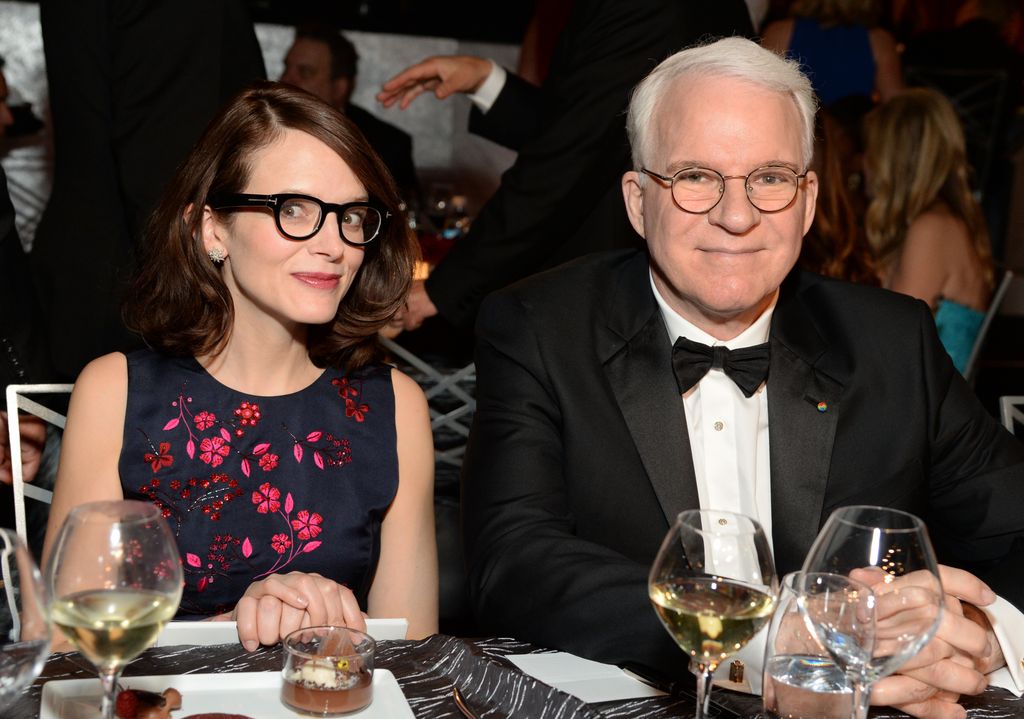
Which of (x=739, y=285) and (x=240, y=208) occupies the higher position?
(x=240, y=208)

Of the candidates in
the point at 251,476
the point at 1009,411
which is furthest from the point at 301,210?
the point at 1009,411

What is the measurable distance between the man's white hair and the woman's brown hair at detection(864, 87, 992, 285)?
2.36m

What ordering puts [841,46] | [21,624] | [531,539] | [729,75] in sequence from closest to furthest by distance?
[21,624], [531,539], [729,75], [841,46]

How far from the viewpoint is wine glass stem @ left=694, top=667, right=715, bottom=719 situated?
→ 3.88 feet

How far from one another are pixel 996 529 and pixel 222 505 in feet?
4.55

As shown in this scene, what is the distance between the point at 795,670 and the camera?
1.26 m

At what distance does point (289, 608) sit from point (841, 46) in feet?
14.0

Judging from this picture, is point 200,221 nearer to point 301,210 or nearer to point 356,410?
point 301,210

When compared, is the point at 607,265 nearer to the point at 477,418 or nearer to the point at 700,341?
the point at 700,341

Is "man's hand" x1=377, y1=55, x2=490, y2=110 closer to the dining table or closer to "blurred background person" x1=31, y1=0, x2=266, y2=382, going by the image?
"blurred background person" x1=31, y1=0, x2=266, y2=382

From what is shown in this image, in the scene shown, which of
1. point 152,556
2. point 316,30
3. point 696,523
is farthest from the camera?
point 316,30

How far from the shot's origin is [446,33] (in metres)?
6.22

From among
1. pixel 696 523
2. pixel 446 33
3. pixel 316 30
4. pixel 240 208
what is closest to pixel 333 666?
pixel 696 523

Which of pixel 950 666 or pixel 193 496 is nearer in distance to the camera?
pixel 950 666
